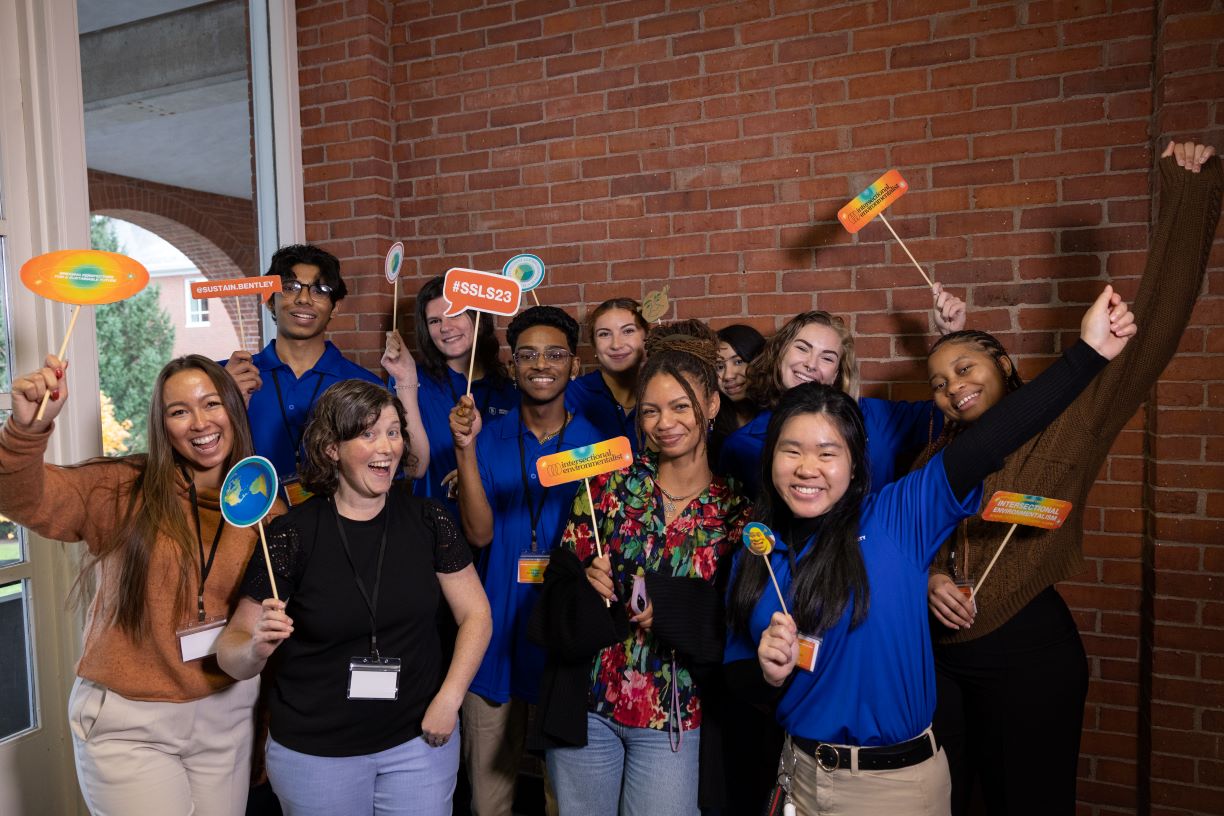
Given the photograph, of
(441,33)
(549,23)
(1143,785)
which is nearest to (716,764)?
(1143,785)

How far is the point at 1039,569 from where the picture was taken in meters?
1.95

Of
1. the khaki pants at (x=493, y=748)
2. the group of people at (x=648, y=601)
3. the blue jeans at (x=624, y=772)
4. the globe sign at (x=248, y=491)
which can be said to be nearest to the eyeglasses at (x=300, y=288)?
the group of people at (x=648, y=601)

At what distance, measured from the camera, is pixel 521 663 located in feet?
7.46

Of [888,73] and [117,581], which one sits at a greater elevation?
[888,73]

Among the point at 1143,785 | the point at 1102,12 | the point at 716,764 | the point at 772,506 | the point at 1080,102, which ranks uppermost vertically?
the point at 1102,12

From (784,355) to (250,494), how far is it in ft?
4.46

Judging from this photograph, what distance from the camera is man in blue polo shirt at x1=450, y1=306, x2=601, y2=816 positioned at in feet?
7.41

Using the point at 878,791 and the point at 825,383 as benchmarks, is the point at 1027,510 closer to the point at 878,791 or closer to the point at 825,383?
the point at 825,383

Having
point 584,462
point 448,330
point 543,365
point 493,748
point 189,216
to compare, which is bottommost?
point 493,748

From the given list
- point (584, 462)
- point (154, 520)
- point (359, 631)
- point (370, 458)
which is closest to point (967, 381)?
point (584, 462)

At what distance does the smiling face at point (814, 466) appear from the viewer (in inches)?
63.7

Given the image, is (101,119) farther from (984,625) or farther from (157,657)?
(984,625)

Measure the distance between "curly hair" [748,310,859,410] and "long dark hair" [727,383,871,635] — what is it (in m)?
0.62

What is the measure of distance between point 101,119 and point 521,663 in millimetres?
6286
